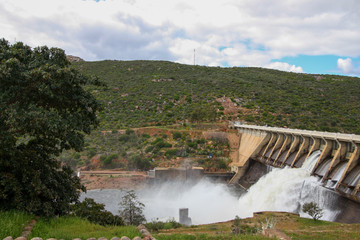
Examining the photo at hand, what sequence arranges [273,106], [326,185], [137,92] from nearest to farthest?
[326,185], [273,106], [137,92]

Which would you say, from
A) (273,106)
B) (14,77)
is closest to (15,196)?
(14,77)

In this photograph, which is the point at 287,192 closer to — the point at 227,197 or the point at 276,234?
the point at 227,197

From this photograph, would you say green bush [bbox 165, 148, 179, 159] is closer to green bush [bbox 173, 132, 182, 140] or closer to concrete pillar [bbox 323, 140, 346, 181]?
green bush [bbox 173, 132, 182, 140]

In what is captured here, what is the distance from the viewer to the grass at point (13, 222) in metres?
7.21

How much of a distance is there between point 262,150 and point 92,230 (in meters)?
22.3

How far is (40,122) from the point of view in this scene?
7965 mm

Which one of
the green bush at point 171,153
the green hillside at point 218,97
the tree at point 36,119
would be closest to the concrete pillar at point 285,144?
the green bush at point 171,153

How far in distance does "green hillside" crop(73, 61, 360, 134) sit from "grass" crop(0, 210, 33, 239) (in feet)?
96.0

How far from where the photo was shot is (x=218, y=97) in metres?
47.3

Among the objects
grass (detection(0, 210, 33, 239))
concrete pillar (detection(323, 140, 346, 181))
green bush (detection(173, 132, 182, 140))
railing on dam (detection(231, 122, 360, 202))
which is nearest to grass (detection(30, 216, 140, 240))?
grass (detection(0, 210, 33, 239))

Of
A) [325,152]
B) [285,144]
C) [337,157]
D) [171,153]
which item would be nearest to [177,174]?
[171,153]

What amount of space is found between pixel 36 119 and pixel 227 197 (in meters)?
20.1

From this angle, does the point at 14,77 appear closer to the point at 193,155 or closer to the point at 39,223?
the point at 39,223

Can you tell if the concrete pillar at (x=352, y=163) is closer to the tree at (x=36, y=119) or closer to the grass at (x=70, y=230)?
the grass at (x=70, y=230)
